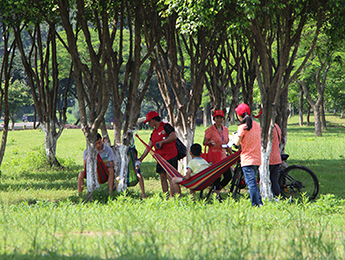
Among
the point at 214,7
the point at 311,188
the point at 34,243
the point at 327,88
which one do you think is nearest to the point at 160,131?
the point at 214,7

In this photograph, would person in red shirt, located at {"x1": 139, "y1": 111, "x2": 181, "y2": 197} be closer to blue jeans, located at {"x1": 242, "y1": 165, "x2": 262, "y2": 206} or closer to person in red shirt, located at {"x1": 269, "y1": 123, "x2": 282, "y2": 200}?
blue jeans, located at {"x1": 242, "y1": 165, "x2": 262, "y2": 206}

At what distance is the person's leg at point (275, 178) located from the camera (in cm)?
719

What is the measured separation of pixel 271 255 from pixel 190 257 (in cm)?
81

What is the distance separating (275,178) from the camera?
725 centimetres

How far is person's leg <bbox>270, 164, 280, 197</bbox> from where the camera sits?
23.6 ft

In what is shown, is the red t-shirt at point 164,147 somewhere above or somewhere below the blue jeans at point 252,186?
above

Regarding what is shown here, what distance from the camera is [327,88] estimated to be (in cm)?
3225

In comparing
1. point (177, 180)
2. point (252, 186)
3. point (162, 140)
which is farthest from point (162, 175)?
point (252, 186)

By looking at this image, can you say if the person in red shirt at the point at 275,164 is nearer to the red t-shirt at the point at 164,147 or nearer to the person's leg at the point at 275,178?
the person's leg at the point at 275,178

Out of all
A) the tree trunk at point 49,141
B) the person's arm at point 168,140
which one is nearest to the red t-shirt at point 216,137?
the person's arm at point 168,140

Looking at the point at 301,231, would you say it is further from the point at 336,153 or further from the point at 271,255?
the point at 336,153

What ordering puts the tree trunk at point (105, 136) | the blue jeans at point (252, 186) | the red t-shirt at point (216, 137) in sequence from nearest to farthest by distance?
the blue jeans at point (252, 186) < the red t-shirt at point (216, 137) < the tree trunk at point (105, 136)

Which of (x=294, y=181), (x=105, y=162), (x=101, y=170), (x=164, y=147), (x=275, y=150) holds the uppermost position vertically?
(x=164, y=147)

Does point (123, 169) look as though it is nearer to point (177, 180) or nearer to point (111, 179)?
point (111, 179)
